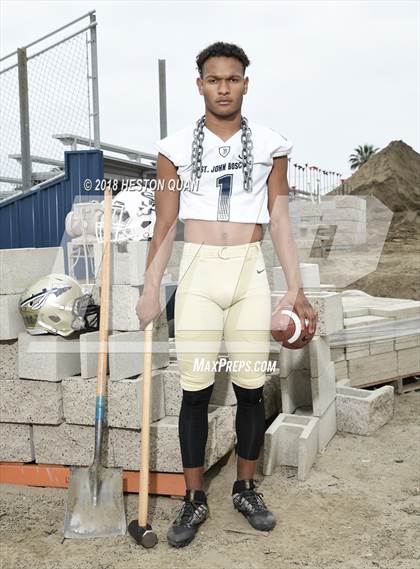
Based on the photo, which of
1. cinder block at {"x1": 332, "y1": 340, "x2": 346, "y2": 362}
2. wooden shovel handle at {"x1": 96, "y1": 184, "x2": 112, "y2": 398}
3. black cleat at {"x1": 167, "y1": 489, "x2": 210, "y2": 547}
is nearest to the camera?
black cleat at {"x1": 167, "y1": 489, "x2": 210, "y2": 547}

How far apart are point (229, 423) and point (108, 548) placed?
1.18 m

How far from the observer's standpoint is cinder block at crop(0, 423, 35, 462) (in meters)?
4.05

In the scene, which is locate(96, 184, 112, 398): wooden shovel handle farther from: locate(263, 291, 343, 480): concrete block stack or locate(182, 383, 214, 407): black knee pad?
locate(263, 291, 343, 480): concrete block stack

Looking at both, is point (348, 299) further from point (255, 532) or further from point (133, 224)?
point (255, 532)

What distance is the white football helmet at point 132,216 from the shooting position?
441 centimetres

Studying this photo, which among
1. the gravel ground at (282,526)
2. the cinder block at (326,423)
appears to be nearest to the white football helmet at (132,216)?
the gravel ground at (282,526)

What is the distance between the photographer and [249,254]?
3.19 metres

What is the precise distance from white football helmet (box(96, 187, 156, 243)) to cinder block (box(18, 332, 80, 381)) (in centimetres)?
77

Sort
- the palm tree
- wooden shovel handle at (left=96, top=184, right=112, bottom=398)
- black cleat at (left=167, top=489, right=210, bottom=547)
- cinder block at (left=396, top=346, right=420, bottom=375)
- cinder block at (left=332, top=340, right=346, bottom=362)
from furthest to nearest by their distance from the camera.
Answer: the palm tree → cinder block at (left=396, top=346, right=420, bottom=375) → cinder block at (left=332, top=340, right=346, bottom=362) → wooden shovel handle at (left=96, top=184, right=112, bottom=398) → black cleat at (left=167, top=489, right=210, bottom=547)

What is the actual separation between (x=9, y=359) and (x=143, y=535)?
1.47m

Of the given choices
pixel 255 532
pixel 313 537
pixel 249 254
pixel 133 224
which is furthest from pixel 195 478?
pixel 133 224

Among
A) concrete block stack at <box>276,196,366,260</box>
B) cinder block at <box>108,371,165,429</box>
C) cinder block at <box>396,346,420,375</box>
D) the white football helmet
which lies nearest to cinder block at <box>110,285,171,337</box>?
cinder block at <box>108,371,165,429</box>

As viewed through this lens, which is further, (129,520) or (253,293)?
(129,520)

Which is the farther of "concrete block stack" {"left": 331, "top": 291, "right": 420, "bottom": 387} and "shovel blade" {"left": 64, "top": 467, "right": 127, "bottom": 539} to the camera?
"concrete block stack" {"left": 331, "top": 291, "right": 420, "bottom": 387}
